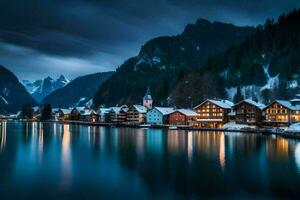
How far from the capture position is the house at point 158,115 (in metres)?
117

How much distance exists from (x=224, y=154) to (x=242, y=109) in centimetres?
5734

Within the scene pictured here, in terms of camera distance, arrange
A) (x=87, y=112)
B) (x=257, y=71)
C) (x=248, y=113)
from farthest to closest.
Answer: (x=87, y=112) → (x=257, y=71) → (x=248, y=113)

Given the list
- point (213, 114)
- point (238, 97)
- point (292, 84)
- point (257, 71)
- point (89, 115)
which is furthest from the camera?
point (89, 115)

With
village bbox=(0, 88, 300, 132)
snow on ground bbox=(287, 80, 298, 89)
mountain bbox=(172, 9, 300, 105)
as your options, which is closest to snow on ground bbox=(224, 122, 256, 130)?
village bbox=(0, 88, 300, 132)

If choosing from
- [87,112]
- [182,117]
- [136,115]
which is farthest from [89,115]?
[182,117]

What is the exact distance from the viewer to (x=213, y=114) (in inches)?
4016

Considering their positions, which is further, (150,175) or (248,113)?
(248,113)

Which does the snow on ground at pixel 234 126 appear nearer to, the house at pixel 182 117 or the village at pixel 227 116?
the village at pixel 227 116

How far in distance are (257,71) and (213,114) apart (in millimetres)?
41956

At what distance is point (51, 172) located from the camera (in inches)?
1198

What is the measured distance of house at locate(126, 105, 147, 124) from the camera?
131500mm

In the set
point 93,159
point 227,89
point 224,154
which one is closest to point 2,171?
point 93,159

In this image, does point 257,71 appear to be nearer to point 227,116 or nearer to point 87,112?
point 227,116

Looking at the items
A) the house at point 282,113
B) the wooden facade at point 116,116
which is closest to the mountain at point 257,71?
the wooden facade at point 116,116
